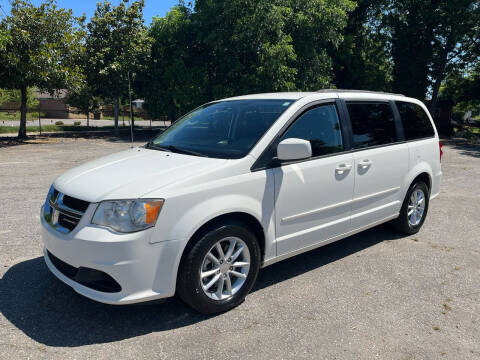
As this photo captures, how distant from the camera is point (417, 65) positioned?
2764 cm

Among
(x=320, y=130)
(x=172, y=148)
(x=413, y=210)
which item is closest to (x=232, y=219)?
(x=172, y=148)

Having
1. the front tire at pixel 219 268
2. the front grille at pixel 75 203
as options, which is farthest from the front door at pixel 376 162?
the front grille at pixel 75 203

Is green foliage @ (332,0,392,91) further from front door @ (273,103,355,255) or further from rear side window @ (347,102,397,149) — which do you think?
front door @ (273,103,355,255)

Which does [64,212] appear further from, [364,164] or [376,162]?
[376,162]

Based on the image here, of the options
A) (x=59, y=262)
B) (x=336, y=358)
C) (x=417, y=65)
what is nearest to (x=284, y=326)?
(x=336, y=358)

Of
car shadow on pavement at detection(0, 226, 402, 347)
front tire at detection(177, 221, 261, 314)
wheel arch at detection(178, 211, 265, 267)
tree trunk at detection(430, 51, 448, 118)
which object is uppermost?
tree trunk at detection(430, 51, 448, 118)

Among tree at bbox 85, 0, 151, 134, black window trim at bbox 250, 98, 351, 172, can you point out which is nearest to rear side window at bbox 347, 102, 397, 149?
black window trim at bbox 250, 98, 351, 172

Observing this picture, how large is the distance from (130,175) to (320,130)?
192 centimetres

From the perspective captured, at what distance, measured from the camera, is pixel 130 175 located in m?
3.24

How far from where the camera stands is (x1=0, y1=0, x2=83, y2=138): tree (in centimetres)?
1741

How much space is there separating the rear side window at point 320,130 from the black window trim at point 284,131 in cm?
3

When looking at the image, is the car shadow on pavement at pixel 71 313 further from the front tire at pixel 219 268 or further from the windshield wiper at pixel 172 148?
the windshield wiper at pixel 172 148

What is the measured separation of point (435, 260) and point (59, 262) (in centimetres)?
396

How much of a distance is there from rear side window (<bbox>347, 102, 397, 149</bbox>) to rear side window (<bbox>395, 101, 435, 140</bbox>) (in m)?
0.29
